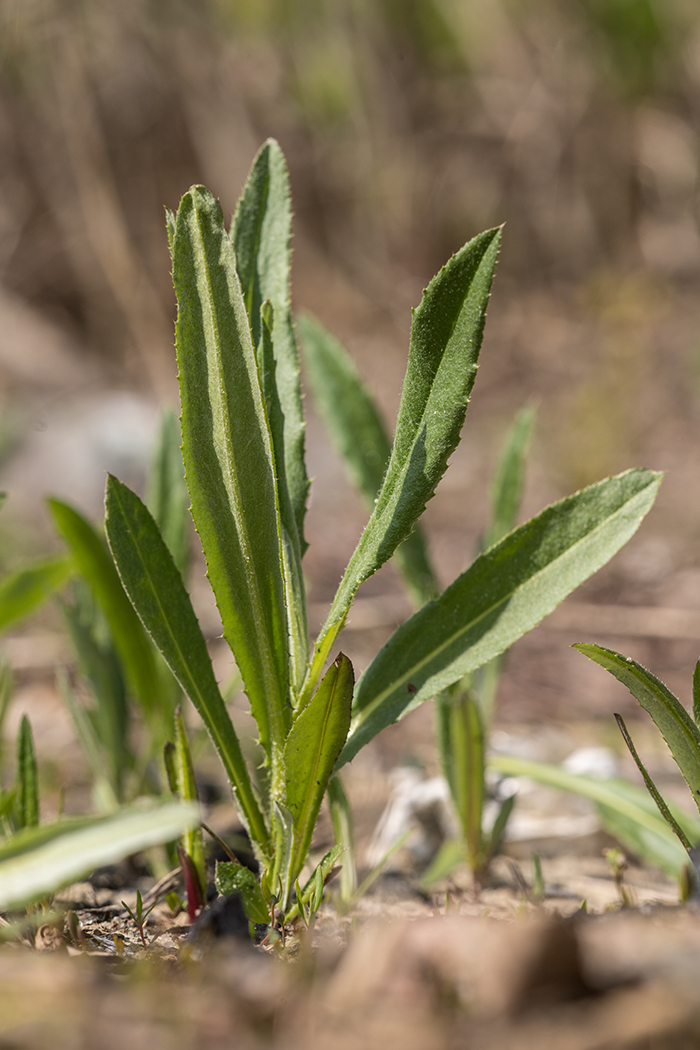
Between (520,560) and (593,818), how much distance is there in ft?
2.82

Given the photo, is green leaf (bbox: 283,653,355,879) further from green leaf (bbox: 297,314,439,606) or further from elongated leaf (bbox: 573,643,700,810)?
green leaf (bbox: 297,314,439,606)

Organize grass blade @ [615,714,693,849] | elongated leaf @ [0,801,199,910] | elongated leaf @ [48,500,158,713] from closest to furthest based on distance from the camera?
elongated leaf @ [0,801,199,910]
grass blade @ [615,714,693,849]
elongated leaf @ [48,500,158,713]

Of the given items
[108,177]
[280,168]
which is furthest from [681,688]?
[108,177]

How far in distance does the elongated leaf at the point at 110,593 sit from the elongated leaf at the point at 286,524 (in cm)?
45

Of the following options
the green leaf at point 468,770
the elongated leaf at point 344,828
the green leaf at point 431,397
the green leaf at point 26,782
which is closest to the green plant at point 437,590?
the green leaf at point 468,770

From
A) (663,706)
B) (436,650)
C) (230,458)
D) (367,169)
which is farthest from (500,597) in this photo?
(367,169)

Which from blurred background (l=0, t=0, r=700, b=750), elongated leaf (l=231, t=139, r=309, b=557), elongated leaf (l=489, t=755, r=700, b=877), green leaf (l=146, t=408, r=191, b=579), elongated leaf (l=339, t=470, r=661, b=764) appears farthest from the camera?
blurred background (l=0, t=0, r=700, b=750)

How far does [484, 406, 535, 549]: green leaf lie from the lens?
4.65 ft

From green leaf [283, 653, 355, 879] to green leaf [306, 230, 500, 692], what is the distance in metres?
0.07

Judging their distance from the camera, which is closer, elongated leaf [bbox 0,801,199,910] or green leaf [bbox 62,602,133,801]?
elongated leaf [bbox 0,801,199,910]

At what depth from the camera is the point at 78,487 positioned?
4887 millimetres

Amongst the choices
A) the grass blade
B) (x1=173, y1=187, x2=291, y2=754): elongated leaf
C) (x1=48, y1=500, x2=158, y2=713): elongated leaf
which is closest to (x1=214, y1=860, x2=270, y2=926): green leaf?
(x1=173, y1=187, x2=291, y2=754): elongated leaf

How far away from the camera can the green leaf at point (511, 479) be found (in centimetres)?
142

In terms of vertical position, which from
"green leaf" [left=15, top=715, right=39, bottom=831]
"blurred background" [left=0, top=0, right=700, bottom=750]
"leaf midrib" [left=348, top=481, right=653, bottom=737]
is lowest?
"green leaf" [left=15, top=715, right=39, bottom=831]
